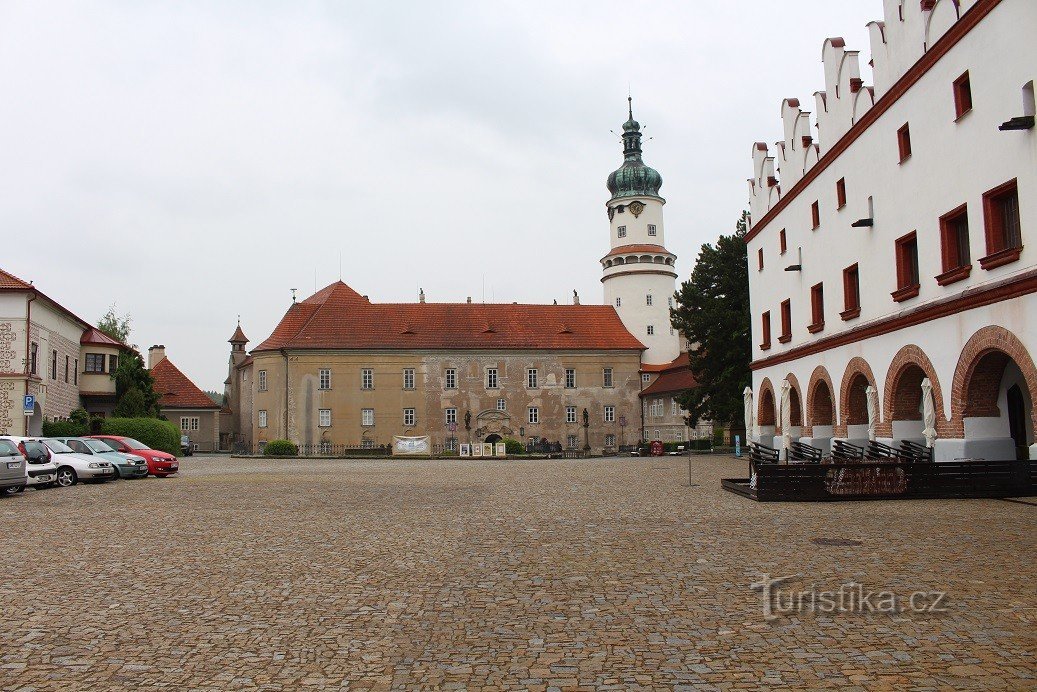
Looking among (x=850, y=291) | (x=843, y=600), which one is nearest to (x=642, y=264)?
(x=850, y=291)

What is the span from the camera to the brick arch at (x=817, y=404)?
31.1 m

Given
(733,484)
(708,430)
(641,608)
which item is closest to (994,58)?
(733,484)

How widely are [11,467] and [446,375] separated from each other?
1918 inches

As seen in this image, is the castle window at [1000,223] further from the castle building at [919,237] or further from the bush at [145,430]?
the bush at [145,430]

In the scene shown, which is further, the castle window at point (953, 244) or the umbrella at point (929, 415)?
the umbrella at point (929, 415)

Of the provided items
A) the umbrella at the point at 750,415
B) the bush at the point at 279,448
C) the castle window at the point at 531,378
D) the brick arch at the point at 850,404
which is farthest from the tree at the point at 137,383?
the brick arch at the point at 850,404

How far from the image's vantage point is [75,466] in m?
25.0

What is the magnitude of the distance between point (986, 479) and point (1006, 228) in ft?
18.2

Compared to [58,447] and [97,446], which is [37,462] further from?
[97,446]

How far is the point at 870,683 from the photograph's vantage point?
566cm

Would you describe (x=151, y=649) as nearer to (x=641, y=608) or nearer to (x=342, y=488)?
(x=641, y=608)

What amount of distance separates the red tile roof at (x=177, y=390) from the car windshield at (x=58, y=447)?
52.9 metres

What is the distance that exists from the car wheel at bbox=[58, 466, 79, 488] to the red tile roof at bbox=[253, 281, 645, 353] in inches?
1685

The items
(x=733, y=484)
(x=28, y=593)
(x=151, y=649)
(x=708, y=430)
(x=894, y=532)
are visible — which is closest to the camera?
(x=151, y=649)
